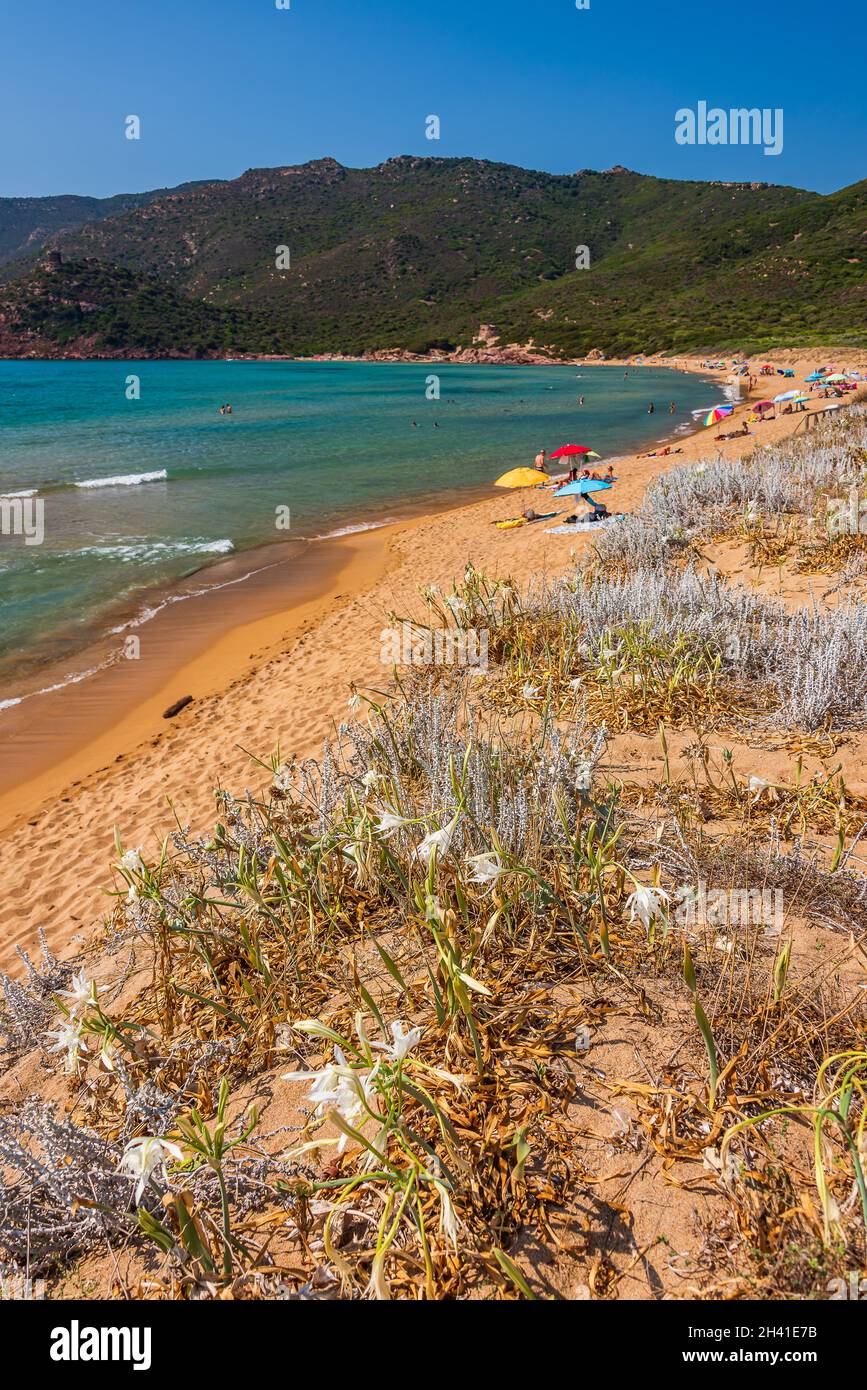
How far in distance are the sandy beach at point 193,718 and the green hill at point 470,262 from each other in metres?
53.6

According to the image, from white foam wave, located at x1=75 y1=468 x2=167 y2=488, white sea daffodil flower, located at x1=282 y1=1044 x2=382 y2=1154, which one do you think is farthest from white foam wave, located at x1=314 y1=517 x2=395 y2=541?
white sea daffodil flower, located at x1=282 y1=1044 x2=382 y2=1154

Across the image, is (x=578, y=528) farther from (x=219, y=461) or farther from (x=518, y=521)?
(x=219, y=461)

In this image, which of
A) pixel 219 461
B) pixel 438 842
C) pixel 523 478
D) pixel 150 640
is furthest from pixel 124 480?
pixel 438 842

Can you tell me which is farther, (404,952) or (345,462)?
(345,462)

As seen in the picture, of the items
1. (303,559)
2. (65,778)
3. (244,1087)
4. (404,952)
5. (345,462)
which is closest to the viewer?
(244,1087)

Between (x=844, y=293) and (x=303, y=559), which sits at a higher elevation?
(x=844, y=293)

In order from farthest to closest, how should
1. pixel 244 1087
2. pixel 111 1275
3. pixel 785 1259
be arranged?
pixel 244 1087 < pixel 111 1275 < pixel 785 1259

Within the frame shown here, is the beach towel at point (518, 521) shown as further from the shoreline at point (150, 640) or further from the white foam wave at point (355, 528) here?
the white foam wave at point (355, 528)

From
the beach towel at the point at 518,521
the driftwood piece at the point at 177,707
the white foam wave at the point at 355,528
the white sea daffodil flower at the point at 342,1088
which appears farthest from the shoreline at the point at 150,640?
the white sea daffodil flower at the point at 342,1088
